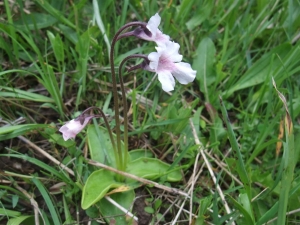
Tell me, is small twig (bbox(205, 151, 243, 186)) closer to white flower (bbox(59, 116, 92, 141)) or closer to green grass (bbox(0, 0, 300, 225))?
green grass (bbox(0, 0, 300, 225))

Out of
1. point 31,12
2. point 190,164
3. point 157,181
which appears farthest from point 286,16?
point 31,12

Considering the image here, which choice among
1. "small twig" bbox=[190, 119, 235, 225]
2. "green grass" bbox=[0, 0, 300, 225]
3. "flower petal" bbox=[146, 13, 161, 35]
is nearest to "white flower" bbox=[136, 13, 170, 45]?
"flower petal" bbox=[146, 13, 161, 35]

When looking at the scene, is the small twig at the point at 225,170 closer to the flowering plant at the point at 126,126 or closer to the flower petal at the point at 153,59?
the flowering plant at the point at 126,126

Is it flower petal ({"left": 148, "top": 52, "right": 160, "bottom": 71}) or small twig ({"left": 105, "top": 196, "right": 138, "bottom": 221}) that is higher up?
flower petal ({"left": 148, "top": 52, "right": 160, "bottom": 71})

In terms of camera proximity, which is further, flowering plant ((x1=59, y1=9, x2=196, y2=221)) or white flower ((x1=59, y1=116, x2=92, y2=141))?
white flower ((x1=59, y1=116, x2=92, y2=141))

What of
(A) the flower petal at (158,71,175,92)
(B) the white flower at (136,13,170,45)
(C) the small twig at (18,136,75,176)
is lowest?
(C) the small twig at (18,136,75,176)

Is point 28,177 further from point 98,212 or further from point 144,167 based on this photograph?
point 144,167

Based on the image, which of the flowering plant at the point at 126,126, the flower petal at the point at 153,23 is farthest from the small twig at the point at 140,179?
the flower petal at the point at 153,23
